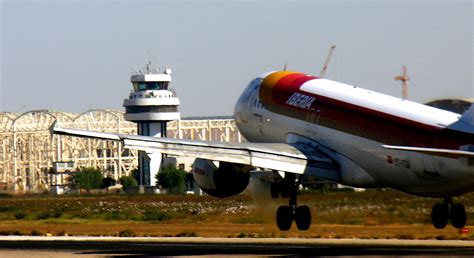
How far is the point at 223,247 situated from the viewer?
5231cm

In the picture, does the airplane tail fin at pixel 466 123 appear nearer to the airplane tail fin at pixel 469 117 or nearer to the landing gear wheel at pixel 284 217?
the airplane tail fin at pixel 469 117

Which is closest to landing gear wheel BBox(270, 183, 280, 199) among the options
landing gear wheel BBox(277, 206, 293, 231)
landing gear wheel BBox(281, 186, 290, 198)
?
landing gear wheel BBox(281, 186, 290, 198)

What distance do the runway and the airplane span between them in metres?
1.92

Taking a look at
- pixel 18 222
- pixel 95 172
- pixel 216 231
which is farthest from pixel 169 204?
pixel 95 172

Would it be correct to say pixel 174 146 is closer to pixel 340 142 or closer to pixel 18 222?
pixel 340 142

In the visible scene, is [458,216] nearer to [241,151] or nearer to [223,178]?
[241,151]

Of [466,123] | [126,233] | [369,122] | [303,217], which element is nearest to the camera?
[466,123]

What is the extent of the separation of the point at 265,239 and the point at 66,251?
11.8 metres

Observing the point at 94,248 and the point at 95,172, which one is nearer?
the point at 94,248

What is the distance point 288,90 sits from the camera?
58.5 m

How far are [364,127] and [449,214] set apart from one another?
493cm

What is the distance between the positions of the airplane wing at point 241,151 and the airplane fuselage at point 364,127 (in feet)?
3.39

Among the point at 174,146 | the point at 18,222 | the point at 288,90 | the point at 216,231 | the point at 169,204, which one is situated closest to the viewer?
the point at 174,146

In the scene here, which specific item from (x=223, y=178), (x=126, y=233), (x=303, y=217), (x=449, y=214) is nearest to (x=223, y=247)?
(x=223, y=178)
